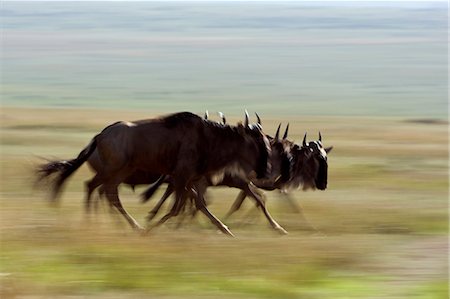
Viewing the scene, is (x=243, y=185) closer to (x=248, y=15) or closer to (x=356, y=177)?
(x=356, y=177)

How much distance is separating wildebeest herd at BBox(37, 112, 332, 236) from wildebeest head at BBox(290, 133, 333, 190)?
0.01m

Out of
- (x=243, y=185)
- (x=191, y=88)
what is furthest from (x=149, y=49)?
(x=243, y=185)

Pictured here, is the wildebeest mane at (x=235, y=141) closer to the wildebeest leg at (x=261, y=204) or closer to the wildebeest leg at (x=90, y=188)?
the wildebeest leg at (x=261, y=204)

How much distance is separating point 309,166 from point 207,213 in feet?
4.85

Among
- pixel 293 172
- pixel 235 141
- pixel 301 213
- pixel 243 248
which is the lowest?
pixel 301 213

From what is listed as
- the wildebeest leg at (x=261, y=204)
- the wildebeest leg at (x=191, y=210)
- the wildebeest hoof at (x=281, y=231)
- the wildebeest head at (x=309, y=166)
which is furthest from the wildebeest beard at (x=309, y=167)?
the wildebeest leg at (x=191, y=210)

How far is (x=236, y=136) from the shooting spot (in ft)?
36.0

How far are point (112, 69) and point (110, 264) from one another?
72884 millimetres

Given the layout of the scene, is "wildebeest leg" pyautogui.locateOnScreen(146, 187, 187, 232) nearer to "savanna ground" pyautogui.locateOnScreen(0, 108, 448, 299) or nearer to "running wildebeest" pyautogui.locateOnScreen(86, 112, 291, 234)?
"savanna ground" pyautogui.locateOnScreen(0, 108, 448, 299)

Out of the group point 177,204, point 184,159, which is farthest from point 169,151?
point 177,204

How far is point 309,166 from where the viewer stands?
11.7 m

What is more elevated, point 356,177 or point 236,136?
point 236,136

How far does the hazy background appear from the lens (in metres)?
53.7

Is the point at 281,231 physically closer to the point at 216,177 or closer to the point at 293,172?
the point at 293,172
